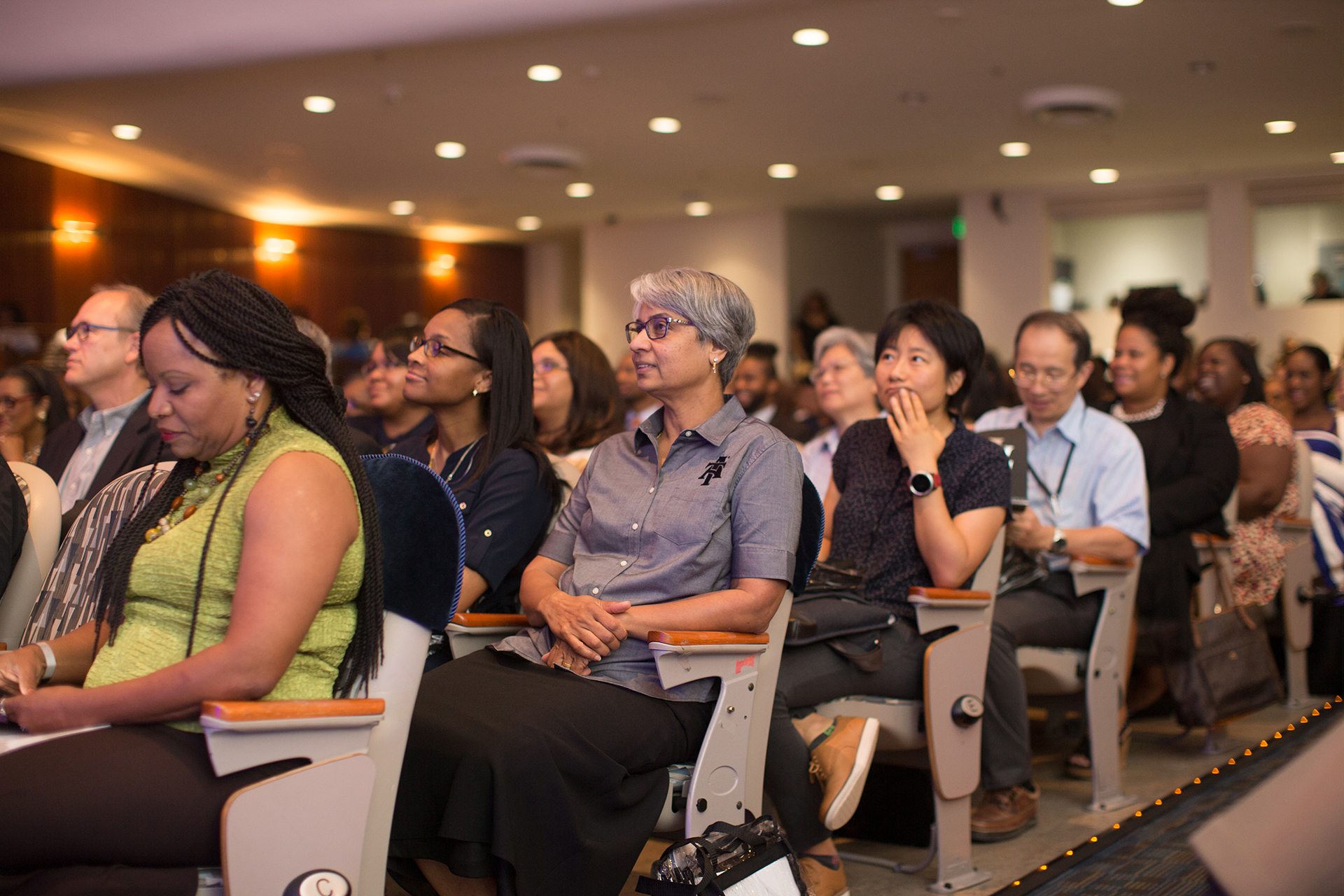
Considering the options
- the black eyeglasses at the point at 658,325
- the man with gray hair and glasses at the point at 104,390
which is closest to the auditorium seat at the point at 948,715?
the black eyeglasses at the point at 658,325

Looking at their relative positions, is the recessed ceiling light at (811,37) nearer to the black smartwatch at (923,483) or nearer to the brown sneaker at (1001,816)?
the black smartwatch at (923,483)

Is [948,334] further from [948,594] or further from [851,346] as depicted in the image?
[851,346]

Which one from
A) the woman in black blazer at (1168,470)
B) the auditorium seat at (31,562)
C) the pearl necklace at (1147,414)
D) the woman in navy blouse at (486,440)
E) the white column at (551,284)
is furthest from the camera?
the white column at (551,284)

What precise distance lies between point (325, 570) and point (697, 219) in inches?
477

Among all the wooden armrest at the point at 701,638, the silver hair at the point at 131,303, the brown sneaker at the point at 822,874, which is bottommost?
the brown sneaker at the point at 822,874

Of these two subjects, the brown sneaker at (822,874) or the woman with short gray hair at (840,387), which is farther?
the woman with short gray hair at (840,387)

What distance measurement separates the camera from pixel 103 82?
24.0 feet

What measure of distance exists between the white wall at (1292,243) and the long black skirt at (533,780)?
11.1 meters

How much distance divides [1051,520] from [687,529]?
1587mm

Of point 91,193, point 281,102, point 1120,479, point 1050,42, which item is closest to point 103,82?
point 281,102

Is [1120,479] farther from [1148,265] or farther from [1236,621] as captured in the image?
[1148,265]

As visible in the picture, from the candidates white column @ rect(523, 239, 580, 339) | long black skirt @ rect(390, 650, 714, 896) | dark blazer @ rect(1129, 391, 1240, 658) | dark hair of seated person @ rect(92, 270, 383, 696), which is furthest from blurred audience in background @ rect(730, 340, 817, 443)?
white column @ rect(523, 239, 580, 339)

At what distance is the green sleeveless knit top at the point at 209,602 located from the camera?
1493 mm

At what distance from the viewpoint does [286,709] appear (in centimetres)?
138
